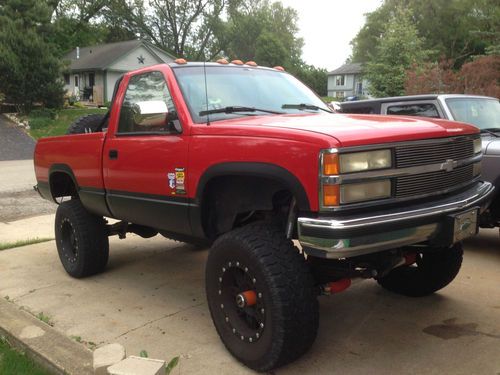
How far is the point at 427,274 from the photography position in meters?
4.20

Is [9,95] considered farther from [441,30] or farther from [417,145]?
[441,30]

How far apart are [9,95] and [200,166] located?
26676 millimetres

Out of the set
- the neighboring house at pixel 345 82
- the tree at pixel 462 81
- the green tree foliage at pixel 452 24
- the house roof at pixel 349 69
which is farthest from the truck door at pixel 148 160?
the neighboring house at pixel 345 82

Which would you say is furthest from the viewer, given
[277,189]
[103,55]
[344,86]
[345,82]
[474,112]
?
[344,86]

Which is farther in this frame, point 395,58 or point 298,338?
point 395,58

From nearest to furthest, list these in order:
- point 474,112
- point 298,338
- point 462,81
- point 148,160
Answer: point 298,338 → point 148,160 → point 474,112 → point 462,81

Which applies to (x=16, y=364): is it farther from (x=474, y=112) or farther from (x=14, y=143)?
(x=14, y=143)

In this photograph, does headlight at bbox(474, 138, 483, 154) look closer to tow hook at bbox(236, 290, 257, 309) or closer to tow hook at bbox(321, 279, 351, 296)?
tow hook at bbox(321, 279, 351, 296)

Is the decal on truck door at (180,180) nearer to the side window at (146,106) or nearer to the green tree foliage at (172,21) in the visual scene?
the side window at (146,106)

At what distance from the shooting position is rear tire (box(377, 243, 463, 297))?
405cm

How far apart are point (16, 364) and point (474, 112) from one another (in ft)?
18.2

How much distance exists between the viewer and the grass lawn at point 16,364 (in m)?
3.25

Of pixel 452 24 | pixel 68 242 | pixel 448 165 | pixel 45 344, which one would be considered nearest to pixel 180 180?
pixel 45 344

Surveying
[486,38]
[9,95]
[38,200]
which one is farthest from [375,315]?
[486,38]
